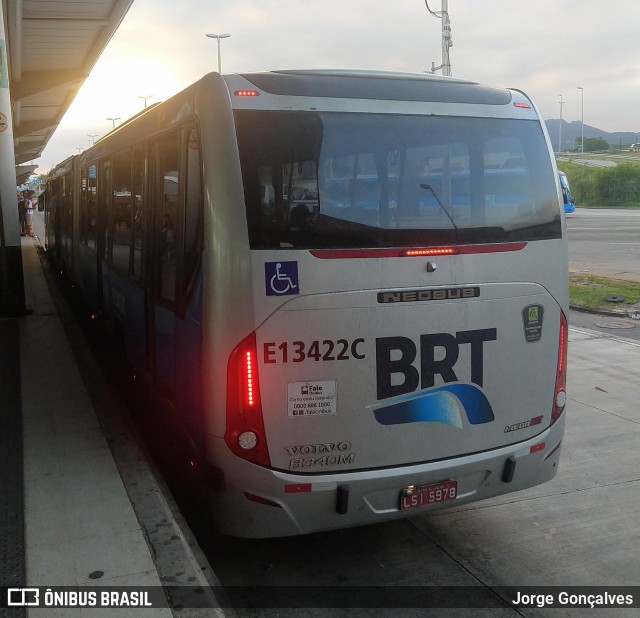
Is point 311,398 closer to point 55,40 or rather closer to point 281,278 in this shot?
point 281,278

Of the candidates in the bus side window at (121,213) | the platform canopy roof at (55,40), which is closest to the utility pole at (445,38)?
the platform canopy roof at (55,40)

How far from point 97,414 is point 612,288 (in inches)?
471

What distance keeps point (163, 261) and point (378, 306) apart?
71.1 inches

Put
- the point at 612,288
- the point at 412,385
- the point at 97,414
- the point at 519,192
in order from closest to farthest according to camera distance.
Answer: the point at 412,385, the point at 519,192, the point at 97,414, the point at 612,288

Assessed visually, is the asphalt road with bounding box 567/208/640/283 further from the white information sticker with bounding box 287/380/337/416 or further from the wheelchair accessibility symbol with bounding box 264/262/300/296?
the wheelchair accessibility symbol with bounding box 264/262/300/296

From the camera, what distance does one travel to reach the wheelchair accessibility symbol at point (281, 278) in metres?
3.92

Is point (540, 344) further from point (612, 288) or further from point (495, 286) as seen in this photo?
point (612, 288)

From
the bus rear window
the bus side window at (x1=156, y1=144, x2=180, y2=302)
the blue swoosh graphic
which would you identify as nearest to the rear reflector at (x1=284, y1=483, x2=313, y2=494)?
the blue swoosh graphic

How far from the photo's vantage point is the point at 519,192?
464 centimetres

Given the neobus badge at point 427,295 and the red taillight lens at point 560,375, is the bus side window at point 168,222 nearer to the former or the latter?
the neobus badge at point 427,295

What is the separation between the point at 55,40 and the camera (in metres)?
21.3

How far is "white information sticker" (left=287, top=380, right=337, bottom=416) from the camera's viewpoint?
4.01 meters

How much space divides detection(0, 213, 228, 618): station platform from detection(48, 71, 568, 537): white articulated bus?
0.42 m

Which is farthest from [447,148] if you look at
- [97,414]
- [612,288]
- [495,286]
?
[612,288]
